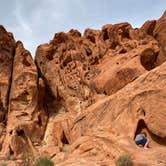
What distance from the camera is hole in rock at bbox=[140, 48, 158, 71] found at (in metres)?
22.6

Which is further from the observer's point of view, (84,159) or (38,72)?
(38,72)

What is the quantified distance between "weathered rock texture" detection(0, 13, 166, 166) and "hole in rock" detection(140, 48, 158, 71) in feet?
0.24

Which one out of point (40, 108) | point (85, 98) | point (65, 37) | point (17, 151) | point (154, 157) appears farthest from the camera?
point (65, 37)

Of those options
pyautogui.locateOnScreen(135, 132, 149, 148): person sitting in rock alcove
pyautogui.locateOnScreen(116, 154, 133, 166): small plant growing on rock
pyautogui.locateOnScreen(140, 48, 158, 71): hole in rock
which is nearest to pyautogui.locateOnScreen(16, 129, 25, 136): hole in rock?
pyautogui.locateOnScreen(140, 48, 158, 71): hole in rock

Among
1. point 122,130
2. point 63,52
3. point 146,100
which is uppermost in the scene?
point 63,52

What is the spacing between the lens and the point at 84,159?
406 inches

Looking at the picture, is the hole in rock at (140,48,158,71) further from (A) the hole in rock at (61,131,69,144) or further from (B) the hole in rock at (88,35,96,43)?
(B) the hole in rock at (88,35,96,43)

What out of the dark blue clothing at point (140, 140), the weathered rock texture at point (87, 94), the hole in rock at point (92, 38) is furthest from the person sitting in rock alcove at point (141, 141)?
the hole in rock at point (92, 38)

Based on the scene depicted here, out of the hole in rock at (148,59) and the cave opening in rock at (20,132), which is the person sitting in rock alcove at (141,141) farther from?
the cave opening in rock at (20,132)

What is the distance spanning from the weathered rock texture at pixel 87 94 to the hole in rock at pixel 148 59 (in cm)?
7

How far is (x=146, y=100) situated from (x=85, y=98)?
15366 mm

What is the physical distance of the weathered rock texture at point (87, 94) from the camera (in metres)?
12.1

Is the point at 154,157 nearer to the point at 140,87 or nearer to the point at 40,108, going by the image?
the point at 140,87

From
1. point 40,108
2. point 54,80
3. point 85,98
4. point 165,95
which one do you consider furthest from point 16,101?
point 165,95
